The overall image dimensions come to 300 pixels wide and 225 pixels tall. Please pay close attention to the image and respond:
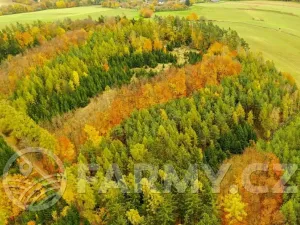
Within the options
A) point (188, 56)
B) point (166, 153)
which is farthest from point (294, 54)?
point (166, 153)

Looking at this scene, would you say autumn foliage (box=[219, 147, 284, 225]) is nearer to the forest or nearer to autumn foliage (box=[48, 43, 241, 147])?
the forest

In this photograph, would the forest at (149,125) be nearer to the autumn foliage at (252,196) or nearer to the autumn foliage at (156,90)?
the autumn foliage at (252,196)

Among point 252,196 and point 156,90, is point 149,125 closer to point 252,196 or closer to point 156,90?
point 156,90

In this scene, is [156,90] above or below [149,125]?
above

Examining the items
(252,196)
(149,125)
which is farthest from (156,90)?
(252,196)

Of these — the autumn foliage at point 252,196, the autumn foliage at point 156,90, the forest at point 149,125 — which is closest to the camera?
the autumn foliage at point 252,196

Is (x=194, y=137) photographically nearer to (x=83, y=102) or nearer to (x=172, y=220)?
(x=172, y=220)

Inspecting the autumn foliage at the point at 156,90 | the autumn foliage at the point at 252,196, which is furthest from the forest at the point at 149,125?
the autumn foliage at the point at 156,90

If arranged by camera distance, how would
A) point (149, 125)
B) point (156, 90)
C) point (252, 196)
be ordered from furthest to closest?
point (156, 90) < point (149, 125) < point (252, 196)

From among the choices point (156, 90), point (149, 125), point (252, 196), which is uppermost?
point (156, 90)
